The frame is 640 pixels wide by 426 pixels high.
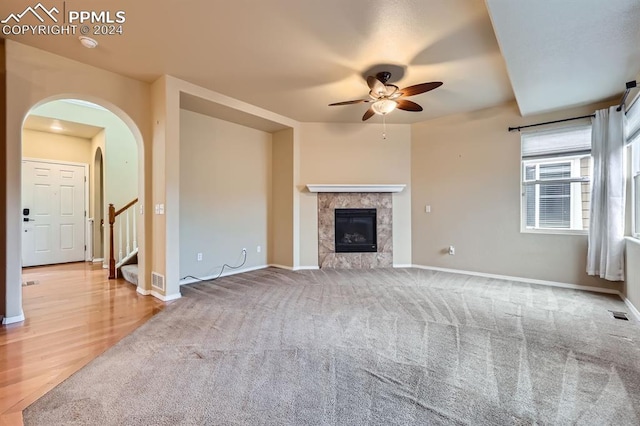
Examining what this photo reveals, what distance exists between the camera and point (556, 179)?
4.21 meters

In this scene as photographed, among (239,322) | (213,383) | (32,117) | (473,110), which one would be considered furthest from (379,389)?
(32,117)

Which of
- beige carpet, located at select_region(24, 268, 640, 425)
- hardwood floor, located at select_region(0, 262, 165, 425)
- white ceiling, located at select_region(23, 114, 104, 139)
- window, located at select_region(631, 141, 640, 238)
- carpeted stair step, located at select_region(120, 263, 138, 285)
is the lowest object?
hardwood floor, located at select_region(0, 262, 165, 425)

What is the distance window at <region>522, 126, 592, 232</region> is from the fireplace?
239 centimetres

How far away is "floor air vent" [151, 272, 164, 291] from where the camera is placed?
3630mm

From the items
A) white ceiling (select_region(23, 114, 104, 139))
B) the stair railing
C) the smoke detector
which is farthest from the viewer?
white ceiling (select_region(23, 114, 104, 139))

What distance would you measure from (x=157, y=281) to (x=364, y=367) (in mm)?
2914

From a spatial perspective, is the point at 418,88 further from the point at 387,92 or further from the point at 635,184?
the point at 635,184

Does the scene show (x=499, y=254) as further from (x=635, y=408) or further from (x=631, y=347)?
(x=635, y=408)

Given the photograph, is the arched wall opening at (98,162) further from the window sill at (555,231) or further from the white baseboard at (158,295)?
the window sill at (555,231)

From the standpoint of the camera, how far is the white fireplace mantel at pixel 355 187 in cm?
531

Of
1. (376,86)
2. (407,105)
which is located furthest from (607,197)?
(376,86)

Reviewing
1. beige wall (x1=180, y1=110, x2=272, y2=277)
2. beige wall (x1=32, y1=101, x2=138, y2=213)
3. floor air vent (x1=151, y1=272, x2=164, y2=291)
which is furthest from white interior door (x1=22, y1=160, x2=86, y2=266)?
floor air vent (x1=151, y1=272, x2=164, y2=291)

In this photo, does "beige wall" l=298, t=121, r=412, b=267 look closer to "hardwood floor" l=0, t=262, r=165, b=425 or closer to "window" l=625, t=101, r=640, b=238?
"window" l=625, t=101, r=640, b=238

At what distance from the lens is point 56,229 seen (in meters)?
5.89
